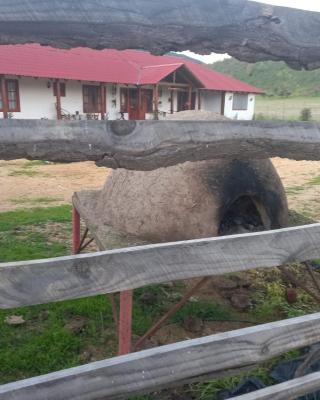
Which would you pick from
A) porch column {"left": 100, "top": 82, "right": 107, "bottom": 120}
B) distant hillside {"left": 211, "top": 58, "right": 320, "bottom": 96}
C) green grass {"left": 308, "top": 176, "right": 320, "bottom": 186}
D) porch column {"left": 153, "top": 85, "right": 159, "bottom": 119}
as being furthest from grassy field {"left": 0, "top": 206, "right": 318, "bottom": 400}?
distant hillside {"left": 211, "top": 58, "right": 320, "bottom": 96}

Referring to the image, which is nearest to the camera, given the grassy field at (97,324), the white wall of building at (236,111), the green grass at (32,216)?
the grassy field at (97,324)

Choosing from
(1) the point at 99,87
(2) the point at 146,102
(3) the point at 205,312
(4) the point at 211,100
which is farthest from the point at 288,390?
(4) the point at 211,100

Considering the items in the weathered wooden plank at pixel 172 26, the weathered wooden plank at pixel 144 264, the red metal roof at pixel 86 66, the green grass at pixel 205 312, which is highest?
the red metal roof at pixel 86 66

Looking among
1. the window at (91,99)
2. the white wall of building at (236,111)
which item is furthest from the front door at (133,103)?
the white wall of building at (236,111)

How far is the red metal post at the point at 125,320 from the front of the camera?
7.66 ft

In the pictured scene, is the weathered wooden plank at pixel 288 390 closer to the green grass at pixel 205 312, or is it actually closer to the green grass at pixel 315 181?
the green grass at pixel 205 312

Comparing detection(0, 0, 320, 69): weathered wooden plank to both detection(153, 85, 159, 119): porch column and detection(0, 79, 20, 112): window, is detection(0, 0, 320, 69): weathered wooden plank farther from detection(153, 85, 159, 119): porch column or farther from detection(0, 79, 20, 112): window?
detection(153, 85, 159, 119): porch column

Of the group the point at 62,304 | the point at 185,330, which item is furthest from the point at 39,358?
the point at 185,330

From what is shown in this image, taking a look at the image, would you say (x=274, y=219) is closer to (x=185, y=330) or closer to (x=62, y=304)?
(x=185, y=330)

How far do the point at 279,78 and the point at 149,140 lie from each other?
231 ft

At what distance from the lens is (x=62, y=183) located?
Answer: 1064 centimetres

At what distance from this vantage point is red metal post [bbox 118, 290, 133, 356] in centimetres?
234

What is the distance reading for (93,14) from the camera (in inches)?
70.2

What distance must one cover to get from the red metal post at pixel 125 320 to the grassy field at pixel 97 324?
1.50 ft
